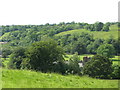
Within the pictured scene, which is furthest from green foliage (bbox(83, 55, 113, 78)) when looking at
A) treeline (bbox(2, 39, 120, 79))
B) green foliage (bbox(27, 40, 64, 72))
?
green foliage (bbox(27, 40, 64, 72))

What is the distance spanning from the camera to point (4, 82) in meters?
12.4

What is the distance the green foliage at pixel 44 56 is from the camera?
51406 mm

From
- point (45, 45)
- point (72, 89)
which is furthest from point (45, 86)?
point (45, 45)

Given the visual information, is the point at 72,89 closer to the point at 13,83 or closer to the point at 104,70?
the point at 13,83

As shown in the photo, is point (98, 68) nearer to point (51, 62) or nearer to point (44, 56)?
point (51, 62)

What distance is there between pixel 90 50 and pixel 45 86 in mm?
182903

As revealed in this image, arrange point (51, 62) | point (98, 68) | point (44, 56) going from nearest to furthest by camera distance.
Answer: point (44, 56) → point (51, 62) → point (98, 68)

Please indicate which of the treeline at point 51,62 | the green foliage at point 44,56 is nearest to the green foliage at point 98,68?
the treeline at point 51,62

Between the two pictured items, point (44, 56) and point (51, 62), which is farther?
point (51, 62)

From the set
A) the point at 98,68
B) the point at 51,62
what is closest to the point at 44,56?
the point at 51,62

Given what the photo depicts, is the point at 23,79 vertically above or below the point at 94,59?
above

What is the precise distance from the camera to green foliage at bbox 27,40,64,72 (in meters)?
51.4

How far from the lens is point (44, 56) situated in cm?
5353

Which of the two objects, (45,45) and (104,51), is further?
(104,51)
